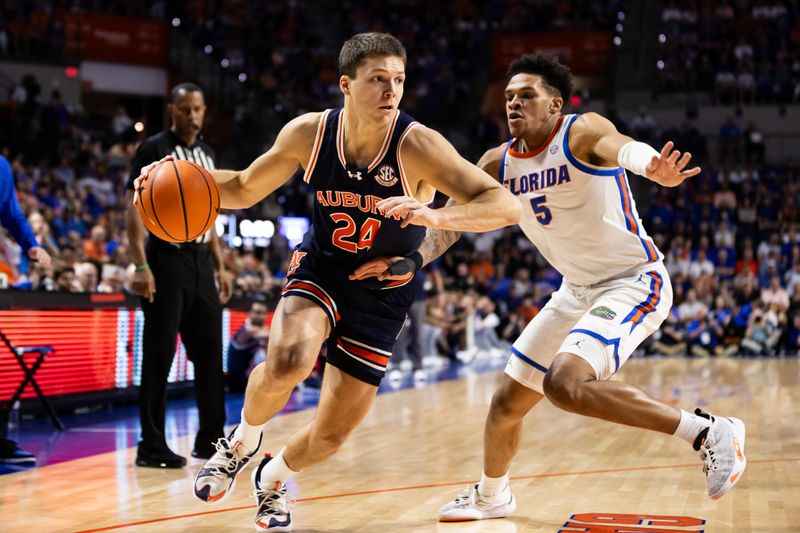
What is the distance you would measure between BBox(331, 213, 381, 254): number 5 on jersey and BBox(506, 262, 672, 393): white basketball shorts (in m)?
0.94

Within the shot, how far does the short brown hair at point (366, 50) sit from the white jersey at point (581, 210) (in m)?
0.90

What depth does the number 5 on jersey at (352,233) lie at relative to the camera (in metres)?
4.21

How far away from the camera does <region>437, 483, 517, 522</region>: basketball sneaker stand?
4.67 meters

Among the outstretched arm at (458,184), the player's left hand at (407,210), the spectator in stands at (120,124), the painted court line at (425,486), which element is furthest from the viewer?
the spectator in stands at (120,124)

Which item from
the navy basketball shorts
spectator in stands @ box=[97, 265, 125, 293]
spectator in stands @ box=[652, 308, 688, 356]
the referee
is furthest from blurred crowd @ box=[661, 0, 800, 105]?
the navy basketball shorts

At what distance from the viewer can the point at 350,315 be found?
4.31 metres

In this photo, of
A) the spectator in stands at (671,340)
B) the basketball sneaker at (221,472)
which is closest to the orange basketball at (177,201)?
the basketball sneaker at (221,472)

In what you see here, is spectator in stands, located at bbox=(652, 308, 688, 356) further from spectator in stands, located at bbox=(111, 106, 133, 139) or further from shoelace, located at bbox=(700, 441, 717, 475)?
shoelace, located at bbox=(700, 441, 717, 475)

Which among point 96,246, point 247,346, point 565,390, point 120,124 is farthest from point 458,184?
point 120,124

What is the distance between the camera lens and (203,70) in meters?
25.4

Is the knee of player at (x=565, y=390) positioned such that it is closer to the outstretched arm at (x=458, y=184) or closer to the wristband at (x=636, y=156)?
the outstretched arm at (x=458, y=184)

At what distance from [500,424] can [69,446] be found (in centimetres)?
379

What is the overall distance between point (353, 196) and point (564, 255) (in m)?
1.17

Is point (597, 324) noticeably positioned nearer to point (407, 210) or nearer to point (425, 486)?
point (407, 210)
